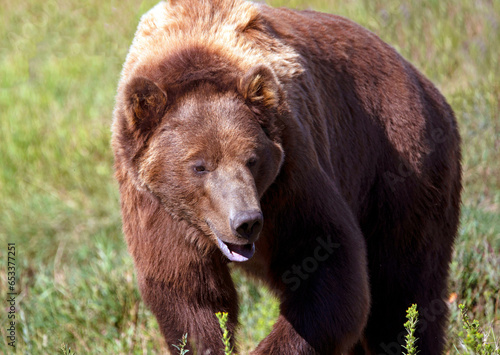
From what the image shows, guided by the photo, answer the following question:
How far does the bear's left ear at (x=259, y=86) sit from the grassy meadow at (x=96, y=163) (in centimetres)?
202

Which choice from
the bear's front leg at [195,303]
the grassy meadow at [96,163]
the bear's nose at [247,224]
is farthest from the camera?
the grassy meadow at [96,163]

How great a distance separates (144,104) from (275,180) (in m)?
0.81

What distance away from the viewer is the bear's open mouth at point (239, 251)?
144 inches

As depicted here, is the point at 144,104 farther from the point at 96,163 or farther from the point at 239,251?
the point at 96,163

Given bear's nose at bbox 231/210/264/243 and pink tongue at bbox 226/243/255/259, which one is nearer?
bear's nose at bbox 231/210/264/243

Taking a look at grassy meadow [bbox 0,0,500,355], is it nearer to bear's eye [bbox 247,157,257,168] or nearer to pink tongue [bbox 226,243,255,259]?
pink tongue [bbox 226,243,255,259]

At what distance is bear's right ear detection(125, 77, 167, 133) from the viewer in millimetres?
3660

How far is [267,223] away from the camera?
4.01m

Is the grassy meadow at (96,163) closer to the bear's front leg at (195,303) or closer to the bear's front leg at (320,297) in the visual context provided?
the bear's front leg at (320,297)

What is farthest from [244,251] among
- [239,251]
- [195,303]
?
[195,303]

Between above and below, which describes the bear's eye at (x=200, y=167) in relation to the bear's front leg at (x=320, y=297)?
above

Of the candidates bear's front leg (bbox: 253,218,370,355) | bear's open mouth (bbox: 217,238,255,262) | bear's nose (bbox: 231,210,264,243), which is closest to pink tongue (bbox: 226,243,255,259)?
bear's open mouth (bbox: 217,238,255,262)

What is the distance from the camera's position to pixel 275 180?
12.9 feet

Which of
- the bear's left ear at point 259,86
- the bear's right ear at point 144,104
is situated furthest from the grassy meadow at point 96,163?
the bear's right ear at point 144,104
